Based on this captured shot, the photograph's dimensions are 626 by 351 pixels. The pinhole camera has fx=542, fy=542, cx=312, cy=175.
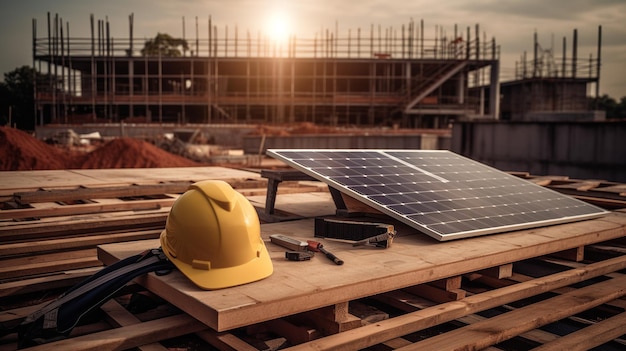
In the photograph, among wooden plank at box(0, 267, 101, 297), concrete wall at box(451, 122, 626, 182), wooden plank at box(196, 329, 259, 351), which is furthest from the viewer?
concrete wall at box(451, 122, 626, 182)

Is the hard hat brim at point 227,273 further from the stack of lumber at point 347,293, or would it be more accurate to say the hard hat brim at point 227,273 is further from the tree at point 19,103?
the tree at point 19,103

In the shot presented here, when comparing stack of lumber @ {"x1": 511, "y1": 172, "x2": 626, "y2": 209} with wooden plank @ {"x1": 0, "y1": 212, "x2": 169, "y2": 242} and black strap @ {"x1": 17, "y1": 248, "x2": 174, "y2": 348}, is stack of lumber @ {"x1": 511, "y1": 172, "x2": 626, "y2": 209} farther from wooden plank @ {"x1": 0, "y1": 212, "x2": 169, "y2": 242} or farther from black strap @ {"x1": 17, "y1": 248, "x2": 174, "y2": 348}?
black strap @ {"x1": 17, "y1": 248, "x2": 174, "y2": 348}

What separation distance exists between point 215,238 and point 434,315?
74.0 inches

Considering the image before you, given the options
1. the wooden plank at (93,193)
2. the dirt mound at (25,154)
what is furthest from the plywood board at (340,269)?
the dirt mound at (25,154)

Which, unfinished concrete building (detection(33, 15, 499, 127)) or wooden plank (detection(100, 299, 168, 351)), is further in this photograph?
unfinished concrete building (detection(33, 15, 499, 127))

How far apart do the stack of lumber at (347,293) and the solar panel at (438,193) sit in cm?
20

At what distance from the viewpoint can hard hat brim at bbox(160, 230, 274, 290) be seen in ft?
13.3

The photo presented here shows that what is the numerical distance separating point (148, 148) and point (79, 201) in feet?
32.6

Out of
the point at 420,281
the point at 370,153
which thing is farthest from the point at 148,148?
the point at 420,281

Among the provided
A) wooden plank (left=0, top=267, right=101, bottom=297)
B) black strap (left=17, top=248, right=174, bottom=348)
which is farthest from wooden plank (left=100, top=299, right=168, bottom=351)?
wooden plank (left=0, top=267, right=101, bottom=297)

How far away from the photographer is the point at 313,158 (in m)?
6.95

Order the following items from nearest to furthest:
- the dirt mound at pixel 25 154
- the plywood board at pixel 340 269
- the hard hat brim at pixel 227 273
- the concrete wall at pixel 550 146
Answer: the plywood board at pixel 340 269 < the hard hat brim at pixel 227 273 < the dirt mound at pixel 25 154 < the concrete wall at pixel 550 146

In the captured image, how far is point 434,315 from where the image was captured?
4.42 metres

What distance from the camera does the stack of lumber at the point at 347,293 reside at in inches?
155
